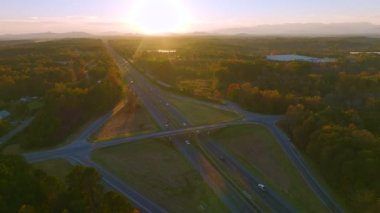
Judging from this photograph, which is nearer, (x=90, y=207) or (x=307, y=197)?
(x=90, y=207)

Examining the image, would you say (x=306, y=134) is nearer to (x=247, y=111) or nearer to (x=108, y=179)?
(x=247, y=111)

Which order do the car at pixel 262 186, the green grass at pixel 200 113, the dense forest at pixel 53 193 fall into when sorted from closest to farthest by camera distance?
the dense forest at pixel 53 193 → the car at pixel 262 186 → the green grass at pixel 200 113

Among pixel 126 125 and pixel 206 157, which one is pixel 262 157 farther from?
pixel 126 125

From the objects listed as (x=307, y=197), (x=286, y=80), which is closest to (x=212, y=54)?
(x=286, y=80)

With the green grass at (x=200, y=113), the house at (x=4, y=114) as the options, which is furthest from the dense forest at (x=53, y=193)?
the house at (x=4, y=114)

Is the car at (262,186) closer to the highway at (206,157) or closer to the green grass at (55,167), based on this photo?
the highway at (206,157)

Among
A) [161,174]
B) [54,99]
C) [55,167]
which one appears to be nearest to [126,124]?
[54,99]

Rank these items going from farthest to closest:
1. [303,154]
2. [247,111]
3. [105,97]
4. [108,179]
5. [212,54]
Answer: [212,54]
[105,97]
[247,111]
[303,154]
[108,179]
